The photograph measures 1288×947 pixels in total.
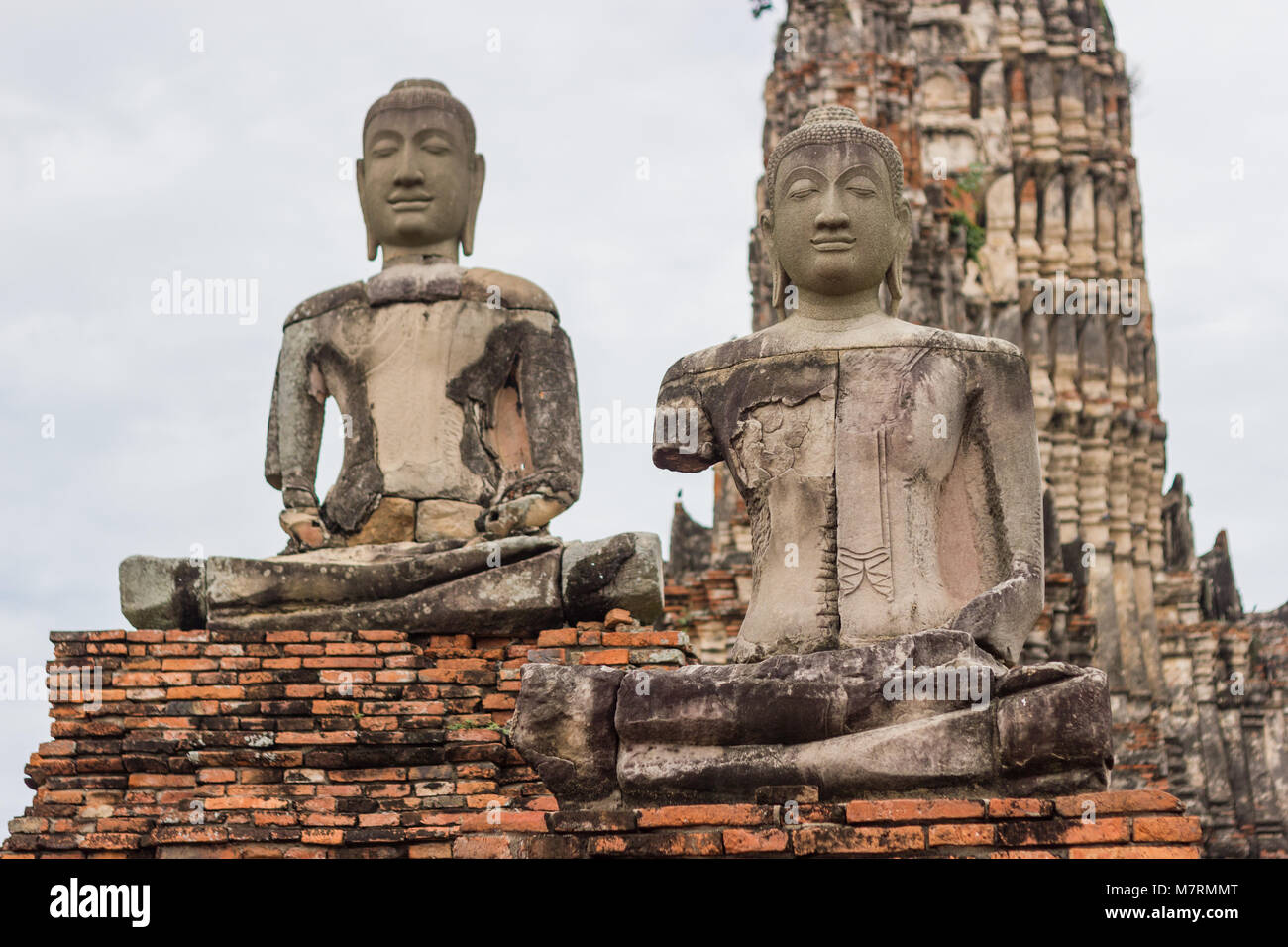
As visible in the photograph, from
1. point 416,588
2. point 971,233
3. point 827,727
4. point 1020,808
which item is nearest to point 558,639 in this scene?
point 416,588

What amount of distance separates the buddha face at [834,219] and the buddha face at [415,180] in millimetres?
3213

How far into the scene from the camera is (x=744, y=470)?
9.68 m

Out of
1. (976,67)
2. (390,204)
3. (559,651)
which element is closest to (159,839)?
(559,651)

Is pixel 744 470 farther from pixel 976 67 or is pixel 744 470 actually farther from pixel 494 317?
pixel 976 67

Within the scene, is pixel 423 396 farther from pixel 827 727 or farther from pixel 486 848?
pixel 486 848

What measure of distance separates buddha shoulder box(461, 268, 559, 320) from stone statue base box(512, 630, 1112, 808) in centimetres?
397

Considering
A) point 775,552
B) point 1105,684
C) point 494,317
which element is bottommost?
point 1105,684

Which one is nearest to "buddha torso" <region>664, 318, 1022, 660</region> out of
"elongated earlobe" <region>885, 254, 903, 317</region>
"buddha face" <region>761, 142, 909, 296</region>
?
"buddha face" <region>761, 142, 909, 296</region>

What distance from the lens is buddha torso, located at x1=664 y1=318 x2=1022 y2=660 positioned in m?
9.30

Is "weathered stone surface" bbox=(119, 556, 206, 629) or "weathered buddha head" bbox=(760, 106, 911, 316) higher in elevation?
"weathered buddha head" bbox=(760, 106, 911, 316)

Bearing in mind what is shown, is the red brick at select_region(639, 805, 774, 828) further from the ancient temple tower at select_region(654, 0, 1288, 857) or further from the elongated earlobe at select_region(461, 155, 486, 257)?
the ancient temple tower at select_region(654, 0, 1288, 857)

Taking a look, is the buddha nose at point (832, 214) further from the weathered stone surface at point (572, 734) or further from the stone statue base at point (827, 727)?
the weathered stone surface at point (572, 734)
